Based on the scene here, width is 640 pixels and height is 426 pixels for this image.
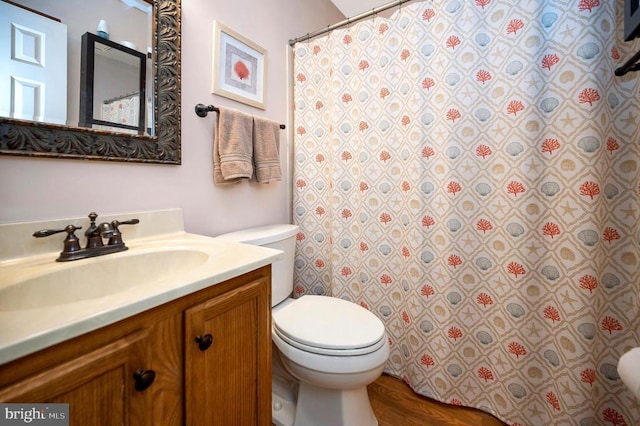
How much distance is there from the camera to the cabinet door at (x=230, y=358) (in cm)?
62

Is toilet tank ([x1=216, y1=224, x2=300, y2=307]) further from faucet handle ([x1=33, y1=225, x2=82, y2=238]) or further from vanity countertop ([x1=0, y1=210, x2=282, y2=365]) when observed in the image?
faucet handle ([x1=33, y1=225, x2=82, y2=238])

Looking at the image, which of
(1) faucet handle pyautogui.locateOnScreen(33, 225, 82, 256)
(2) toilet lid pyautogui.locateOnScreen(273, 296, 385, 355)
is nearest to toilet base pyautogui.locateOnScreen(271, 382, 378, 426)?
(2) toilet lid pyautogui.locateOnScreen(273, 296, 385, 355)

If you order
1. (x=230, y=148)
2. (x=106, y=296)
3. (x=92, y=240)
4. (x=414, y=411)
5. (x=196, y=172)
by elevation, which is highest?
(x=230, y=148)

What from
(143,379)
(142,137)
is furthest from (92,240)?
(143,379)

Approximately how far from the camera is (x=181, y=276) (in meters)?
0.63

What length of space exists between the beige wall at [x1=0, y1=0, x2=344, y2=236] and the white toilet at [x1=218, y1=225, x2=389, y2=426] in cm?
23

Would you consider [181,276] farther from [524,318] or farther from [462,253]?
[524,318]

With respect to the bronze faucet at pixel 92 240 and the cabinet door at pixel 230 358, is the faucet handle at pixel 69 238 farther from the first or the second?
the cabinet door at pixel 230 358

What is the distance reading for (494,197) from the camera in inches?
45.8

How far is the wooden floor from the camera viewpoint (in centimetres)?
119

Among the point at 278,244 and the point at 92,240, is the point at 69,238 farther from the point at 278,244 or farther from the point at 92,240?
the point at 278,244

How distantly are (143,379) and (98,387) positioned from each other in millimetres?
69

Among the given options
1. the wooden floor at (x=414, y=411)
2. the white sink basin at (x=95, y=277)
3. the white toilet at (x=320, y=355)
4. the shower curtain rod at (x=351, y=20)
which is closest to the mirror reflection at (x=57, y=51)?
the white sink basin at (x=95, y=277)

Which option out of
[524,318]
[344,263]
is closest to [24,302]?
[344,263]
